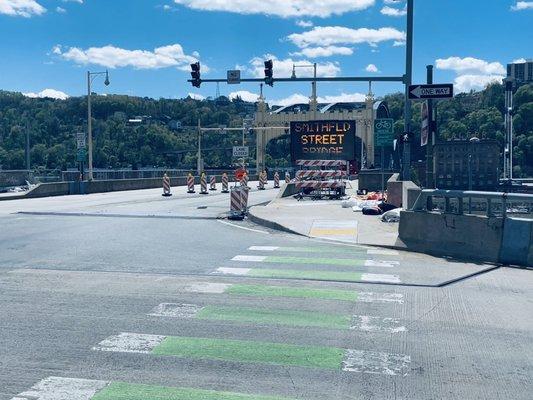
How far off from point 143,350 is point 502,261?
8010 millimetres

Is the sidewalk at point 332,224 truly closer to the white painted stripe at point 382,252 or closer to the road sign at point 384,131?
the white painted stripe at point 382,252

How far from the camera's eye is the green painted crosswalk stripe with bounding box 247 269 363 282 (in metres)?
10.9

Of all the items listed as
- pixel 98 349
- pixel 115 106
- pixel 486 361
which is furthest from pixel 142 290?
pixel 115 106

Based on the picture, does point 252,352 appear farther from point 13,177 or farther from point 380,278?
point 13,177

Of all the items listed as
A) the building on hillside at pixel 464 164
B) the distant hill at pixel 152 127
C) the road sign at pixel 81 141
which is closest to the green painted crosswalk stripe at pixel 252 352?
the building on hillside at pixel 464 164

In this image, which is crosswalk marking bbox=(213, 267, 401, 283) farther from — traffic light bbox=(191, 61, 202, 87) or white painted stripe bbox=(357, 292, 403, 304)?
traffic light bbox=(191, 61, 202, 87)

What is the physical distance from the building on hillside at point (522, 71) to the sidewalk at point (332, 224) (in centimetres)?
2930

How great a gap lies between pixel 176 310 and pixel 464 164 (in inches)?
363

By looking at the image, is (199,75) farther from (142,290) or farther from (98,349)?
(98,349)

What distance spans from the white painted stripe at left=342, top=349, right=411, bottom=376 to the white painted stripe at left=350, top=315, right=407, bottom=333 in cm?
89

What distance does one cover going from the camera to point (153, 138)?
323 ft

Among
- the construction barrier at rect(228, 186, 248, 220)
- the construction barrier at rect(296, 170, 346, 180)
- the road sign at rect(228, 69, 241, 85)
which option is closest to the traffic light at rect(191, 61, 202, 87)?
the road sign at rect(228, 69, 241, 85)

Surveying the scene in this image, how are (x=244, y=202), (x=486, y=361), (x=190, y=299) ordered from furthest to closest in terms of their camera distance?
(x=244, y=202), (x=190, y=299), (x=486, y=361)

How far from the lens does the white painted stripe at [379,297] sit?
9.19 metres
